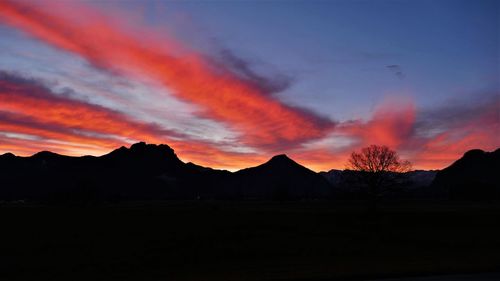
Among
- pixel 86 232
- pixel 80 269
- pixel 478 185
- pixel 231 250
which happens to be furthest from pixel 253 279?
pixel 478 185

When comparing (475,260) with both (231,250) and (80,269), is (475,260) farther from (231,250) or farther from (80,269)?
(80,269)

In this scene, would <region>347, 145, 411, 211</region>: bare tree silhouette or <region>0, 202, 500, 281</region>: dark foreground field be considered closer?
<region>0, 202, 500, 281</region>: dark foreground field

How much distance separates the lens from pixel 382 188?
62531 millimetres

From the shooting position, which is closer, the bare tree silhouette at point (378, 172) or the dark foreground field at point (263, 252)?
the dark foreground field at point (263, 252)

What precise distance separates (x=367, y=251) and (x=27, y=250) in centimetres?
2569

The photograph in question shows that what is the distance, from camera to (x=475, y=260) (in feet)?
71.5

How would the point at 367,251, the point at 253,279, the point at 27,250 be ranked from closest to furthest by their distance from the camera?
the point at 253,279, the point at 367,251, the point at 27,250

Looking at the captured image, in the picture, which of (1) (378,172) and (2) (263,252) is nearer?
(2) (263,252)

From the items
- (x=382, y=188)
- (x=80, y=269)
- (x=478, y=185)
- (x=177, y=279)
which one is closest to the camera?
(x=177, y=279)

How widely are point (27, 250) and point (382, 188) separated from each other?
48.3 metres

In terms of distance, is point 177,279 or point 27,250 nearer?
point 177,279

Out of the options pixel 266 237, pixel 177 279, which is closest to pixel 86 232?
pixel 266 237

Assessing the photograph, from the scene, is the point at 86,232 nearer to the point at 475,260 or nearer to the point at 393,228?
the point at 393,228

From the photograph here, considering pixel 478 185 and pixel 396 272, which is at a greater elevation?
pixel 478 185
